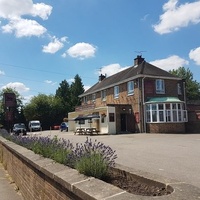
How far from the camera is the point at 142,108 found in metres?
34.8

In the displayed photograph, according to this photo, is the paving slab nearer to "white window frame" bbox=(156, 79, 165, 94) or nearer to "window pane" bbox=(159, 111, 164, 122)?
"window pane" bbox=(159, 111, 164, 122)

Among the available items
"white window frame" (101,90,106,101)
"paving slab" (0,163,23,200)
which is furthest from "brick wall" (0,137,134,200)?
"white window frame" (101,90,106,101)

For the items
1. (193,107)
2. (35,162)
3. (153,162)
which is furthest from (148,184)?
(193,107)

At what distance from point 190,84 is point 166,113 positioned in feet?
162

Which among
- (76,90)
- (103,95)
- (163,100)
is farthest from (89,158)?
(76,90)

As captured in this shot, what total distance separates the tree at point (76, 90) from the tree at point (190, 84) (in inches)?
978

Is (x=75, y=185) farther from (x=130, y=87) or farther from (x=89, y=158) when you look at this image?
(x=130, y=87)

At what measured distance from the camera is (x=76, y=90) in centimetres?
7975

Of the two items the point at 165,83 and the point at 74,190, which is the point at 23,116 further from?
the point at 74,190

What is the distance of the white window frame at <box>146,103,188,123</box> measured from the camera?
3319 centimetres

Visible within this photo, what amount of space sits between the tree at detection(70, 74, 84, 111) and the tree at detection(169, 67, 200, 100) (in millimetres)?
24839

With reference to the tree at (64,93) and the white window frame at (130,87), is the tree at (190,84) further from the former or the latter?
the white window frame at (130,87)

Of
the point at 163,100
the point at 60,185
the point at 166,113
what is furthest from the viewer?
the point at 163,100

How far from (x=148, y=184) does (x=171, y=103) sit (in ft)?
100
